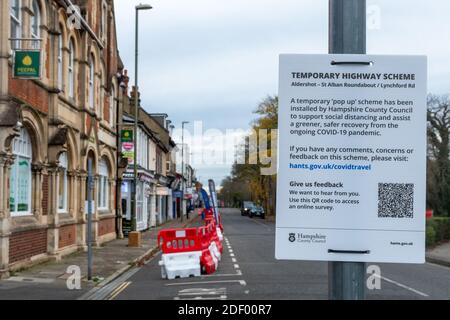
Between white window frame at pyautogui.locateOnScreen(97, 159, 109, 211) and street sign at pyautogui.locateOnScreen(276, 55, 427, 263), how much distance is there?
25.4 m

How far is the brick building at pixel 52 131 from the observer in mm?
14977

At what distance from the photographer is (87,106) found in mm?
24516

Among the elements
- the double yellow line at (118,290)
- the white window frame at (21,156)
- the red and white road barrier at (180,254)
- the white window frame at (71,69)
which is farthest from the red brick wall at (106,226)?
the double yellow line at (118,290)

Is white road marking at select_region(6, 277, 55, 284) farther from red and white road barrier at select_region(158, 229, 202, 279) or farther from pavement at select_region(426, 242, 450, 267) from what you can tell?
pavement at select_region(426, 242, 450, 267)

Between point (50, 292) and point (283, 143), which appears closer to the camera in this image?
point (283, 143)

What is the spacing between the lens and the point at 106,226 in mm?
29406

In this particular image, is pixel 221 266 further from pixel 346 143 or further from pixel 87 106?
pixel 346 143

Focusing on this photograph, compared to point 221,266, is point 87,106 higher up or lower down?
higher up

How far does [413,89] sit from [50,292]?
37.0ft

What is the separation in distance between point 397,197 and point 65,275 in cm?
1432

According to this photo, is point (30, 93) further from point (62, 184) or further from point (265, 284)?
point (265, 284)

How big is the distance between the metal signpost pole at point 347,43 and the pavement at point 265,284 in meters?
8.41

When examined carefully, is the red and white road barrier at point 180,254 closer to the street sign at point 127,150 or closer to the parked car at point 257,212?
the street sign at point 127,150
